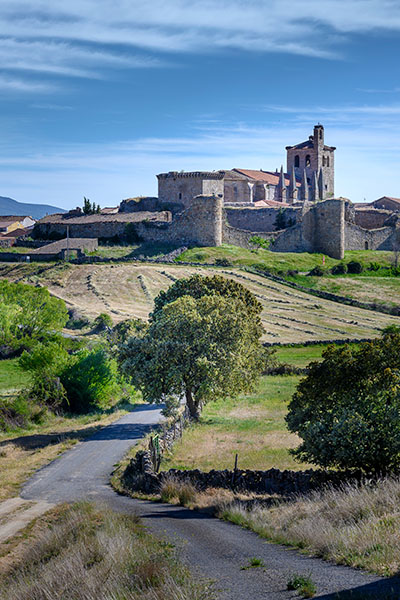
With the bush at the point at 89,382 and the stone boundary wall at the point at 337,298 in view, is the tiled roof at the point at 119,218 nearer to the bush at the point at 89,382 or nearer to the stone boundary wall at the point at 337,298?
the stone boundary wall at the point at 337,298

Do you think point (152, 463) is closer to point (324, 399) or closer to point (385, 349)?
point (324, 399)

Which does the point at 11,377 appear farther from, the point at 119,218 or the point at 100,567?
the point at 119,218

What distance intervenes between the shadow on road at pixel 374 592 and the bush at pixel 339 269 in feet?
208

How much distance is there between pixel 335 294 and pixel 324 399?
157ft

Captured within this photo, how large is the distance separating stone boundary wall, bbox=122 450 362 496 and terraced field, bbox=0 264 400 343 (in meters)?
33.4

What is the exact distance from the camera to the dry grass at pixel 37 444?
22.9 meters

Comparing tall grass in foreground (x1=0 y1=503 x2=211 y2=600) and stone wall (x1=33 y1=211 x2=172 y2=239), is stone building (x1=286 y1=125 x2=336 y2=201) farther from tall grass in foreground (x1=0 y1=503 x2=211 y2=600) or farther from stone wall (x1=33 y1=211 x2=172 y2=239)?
tall grass in foreground (x1=0 y1=503 x2=211 y2=600)

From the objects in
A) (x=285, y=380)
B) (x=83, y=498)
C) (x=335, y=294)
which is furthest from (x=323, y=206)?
(x=83, y=498)

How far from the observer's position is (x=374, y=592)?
35.3 ft

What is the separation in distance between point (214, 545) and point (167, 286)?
4926cm

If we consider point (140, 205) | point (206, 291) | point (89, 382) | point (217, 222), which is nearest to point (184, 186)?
point (140, 205)

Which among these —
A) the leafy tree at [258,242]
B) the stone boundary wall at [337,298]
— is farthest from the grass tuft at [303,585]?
the leafy tree at [258,242]

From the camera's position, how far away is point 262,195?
98312mm

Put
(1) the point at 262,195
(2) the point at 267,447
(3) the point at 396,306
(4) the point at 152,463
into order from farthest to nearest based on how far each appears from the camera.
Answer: (1) the point at 262,195 < (3) the point at 396,306 < (2) the point at 267,447 < (4) the point at 152,463
